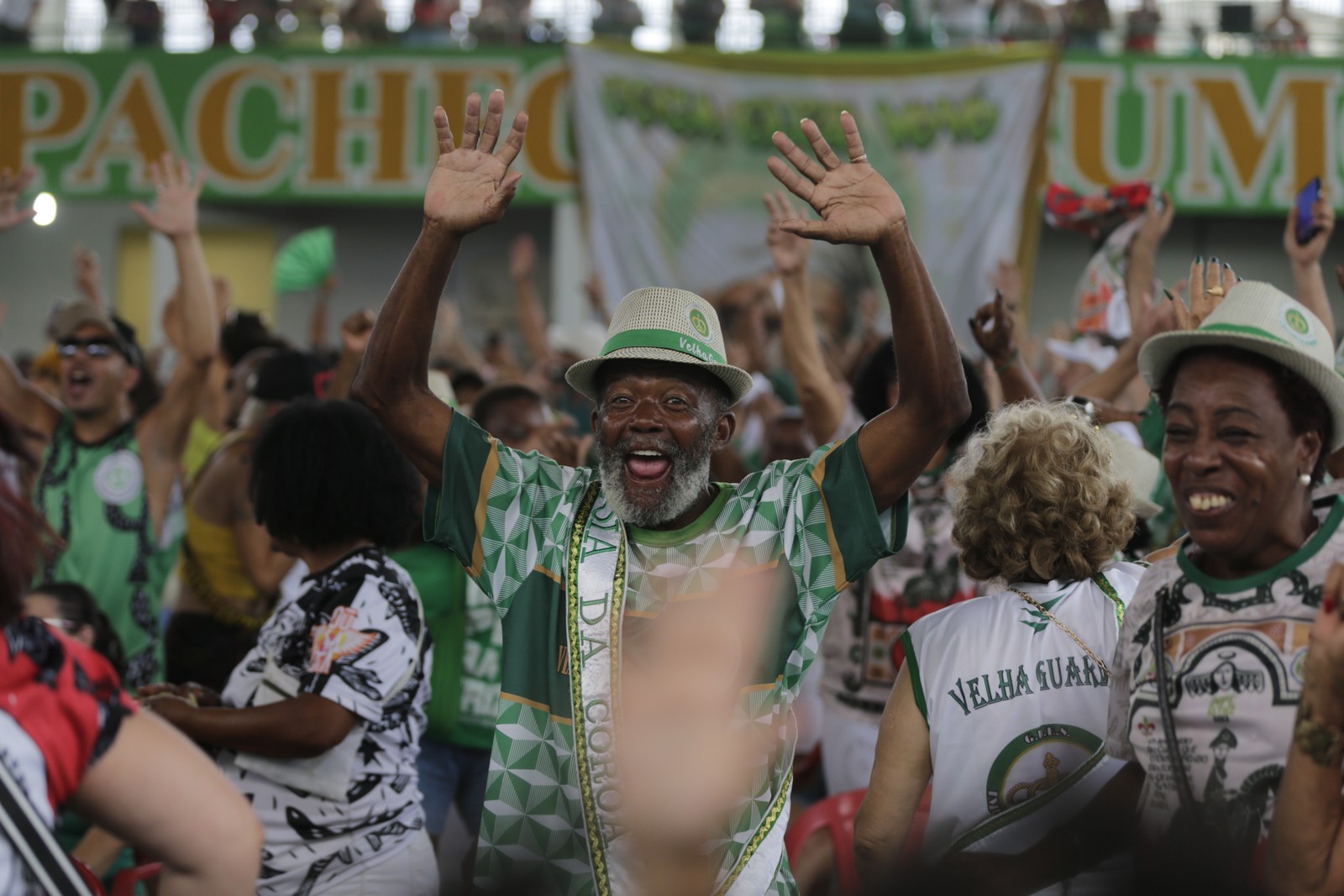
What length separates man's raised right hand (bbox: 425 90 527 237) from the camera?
9.87 feet

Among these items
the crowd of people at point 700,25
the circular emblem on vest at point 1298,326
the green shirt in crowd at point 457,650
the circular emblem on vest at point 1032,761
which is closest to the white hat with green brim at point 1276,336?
the circular emblem on vest at point 1298,326

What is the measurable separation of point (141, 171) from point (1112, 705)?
14462mm

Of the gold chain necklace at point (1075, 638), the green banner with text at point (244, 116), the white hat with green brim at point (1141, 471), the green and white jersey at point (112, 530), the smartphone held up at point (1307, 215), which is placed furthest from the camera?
the green banner with text at point (244, 116)

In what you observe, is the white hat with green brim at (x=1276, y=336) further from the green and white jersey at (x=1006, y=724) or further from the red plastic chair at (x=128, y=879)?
the red plastic chair at (x=128, y=879)

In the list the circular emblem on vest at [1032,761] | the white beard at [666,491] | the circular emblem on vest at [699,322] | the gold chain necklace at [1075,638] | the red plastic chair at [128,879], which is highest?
the circular emblem on vest at [699,322]

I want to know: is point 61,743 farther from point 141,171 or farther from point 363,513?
point 141,171

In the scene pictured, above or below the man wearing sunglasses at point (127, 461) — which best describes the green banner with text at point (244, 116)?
above

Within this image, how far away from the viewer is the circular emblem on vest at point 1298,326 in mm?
2326

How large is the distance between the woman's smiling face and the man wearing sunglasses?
136 inches

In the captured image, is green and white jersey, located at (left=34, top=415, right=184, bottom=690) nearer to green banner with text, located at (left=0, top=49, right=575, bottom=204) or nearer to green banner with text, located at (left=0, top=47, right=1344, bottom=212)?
green banner with text, located at (left=0, top=47, right=1344, bottom=212)

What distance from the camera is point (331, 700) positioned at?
307 centimetres

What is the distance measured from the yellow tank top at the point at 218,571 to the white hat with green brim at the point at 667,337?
2.36m

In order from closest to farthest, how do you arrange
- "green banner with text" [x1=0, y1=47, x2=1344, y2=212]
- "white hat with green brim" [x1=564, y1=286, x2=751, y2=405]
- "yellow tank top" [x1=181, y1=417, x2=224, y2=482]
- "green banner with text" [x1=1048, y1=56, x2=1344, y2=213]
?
"white hat with green brim" [x1=564, y1=286, x2=751, y2=405] → "yellow tank top" [x1=181, y1=417, x2=224, y2=482] → "green banner with text" [x1=1048, y1=56, x2=1344, y2=213] → "green banner with text" [x1=0, y1=47, x2=1344, y2=212]

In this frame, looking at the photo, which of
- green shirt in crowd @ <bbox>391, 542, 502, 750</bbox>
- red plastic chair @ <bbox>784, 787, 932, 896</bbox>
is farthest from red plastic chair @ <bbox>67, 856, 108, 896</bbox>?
green shirt in crowd @ <bbox>391, 542, 502, 750</bbox>
